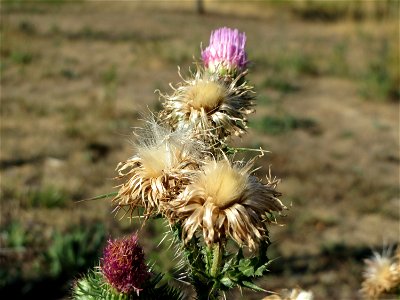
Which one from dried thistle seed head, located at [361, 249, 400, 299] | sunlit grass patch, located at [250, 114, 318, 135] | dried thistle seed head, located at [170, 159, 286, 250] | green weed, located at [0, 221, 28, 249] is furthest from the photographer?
sunlit grass patch, located at [250, 114, 318, 135]

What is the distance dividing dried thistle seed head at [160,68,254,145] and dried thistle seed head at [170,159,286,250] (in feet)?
0.58

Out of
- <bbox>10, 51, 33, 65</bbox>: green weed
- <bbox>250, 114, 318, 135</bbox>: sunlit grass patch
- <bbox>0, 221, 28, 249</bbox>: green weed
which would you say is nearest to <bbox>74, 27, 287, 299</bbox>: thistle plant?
<bbox>0, 221, 28, 249</bbox>: green weed

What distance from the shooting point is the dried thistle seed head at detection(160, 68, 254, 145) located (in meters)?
1.49

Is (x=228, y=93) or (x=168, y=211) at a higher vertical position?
(x=228, y=93)

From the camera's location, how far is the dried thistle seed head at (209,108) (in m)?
1.49

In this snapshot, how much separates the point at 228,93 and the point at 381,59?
9.22m

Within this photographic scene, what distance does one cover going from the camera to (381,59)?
33.4 feet

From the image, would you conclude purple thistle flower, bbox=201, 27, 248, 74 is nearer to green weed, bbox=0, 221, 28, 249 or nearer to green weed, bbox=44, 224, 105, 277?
green weed, bbox=44, 224, 105, 277

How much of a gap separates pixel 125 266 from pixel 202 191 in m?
0.33

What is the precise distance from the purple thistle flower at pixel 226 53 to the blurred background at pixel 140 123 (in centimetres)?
A: 8

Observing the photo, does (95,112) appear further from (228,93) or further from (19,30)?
(228,93)

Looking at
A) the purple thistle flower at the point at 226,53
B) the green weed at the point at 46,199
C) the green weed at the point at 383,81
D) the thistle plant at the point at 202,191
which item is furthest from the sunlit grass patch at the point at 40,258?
the green weed at the point at 383,81

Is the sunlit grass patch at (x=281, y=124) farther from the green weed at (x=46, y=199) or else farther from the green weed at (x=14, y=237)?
the green weed at (x=14, y=237)

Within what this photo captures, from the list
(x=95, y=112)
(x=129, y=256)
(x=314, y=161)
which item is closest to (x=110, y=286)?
(x=129, y=256)
